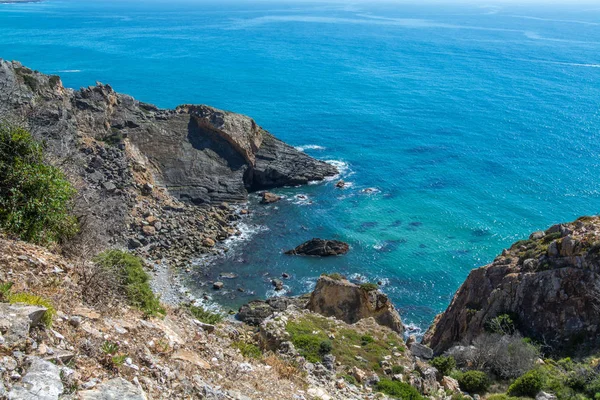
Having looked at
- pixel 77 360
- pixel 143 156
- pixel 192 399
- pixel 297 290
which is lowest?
pixel 297 290

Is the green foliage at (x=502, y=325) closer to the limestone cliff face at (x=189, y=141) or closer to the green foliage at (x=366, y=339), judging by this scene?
the green foliage at (x=366, y=339)

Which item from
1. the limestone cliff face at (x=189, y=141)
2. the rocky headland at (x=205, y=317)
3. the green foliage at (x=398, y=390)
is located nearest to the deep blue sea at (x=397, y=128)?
the limestone cliff face at (x=189, y=141)

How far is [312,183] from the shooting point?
75.6 metres

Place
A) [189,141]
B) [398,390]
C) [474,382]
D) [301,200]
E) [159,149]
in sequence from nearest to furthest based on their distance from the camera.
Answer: [398,390] < [474,382] < [159,149] < [301,200] < [189,141]

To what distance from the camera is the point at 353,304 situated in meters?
38.5

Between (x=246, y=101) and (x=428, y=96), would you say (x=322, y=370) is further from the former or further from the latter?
(x=428, y=96)

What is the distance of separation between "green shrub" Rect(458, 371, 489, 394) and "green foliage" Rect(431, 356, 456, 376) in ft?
2.81

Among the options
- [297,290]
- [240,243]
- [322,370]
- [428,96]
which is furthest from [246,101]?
[322,370]

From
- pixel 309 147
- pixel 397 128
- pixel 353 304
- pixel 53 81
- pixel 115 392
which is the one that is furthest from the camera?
pixel 397 128

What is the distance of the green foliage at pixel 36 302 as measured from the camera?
1290 cm

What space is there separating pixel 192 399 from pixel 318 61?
149 metres

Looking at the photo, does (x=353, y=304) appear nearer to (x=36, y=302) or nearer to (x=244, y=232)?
(x=244, y=232)

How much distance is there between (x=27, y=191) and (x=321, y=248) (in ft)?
133

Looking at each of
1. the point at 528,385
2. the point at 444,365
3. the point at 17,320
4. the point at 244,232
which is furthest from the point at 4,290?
the point at 244,232
